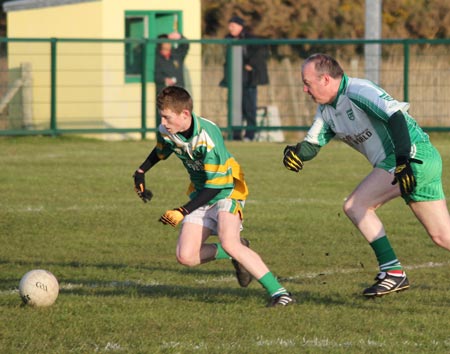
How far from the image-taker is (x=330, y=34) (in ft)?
124

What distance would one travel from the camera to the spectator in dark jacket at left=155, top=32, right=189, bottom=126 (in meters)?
21.6

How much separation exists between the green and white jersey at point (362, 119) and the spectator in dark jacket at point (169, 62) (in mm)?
13439

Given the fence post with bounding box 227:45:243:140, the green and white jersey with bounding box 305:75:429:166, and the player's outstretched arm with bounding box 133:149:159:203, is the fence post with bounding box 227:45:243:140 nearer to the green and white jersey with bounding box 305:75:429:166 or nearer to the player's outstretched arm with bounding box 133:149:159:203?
the player's outstretched arm with bounding box 133:149:159:203

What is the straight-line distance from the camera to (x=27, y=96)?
73.9ft

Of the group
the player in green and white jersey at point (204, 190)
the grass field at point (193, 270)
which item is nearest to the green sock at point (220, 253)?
the player in green and white jersey at point (204, 190)

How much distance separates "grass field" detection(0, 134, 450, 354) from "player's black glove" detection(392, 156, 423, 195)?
0.81 metres

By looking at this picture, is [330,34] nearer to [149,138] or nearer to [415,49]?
[415,49]

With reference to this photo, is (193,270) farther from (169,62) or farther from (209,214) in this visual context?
(169,62)

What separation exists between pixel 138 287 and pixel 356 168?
8.67 metres

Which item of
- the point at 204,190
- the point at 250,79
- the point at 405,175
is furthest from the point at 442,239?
the point at 250,79

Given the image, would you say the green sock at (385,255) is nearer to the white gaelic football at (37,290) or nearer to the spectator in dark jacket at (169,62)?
the white gaelic football at (37,290)

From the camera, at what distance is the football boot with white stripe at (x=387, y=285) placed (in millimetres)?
8055

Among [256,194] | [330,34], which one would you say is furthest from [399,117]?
[330,34]

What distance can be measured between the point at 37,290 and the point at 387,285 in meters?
2.28
